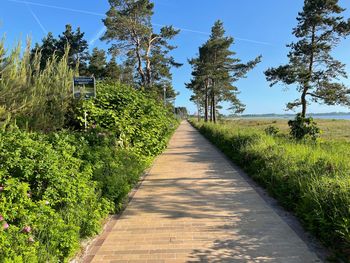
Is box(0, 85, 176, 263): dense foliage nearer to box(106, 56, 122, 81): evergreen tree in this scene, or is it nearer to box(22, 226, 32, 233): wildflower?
box(22, 226, 32, 233): wildflower

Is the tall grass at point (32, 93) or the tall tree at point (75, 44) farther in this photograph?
the tall tree at point (75, 44)

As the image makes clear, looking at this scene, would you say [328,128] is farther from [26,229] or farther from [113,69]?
[26,229]

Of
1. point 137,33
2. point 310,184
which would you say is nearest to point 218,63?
point 137,33

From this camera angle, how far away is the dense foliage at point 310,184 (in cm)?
425

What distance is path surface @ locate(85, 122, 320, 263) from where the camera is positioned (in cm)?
400

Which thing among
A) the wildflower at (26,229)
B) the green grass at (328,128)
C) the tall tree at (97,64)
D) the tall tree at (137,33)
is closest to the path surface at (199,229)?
the wildflower at (26,229)

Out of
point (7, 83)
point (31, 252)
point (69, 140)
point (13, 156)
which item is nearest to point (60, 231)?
point (31, 252)

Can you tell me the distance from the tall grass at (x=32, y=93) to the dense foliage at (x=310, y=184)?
5486mm

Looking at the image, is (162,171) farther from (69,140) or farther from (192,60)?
(192,60)

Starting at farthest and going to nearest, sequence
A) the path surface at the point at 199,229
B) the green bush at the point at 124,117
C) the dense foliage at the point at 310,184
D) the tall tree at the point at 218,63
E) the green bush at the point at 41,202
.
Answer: the tall tree at the point at 218,63 < the green bush at the point at 124,117 < the dense foliage at the point at 310,184 < the path surface at the point at 199,229 < the green bush at the point at 41,202

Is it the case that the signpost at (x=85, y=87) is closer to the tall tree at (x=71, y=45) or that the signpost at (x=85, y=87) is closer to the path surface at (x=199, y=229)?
the path surface at (x=199, y=229)

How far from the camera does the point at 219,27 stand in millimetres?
35562

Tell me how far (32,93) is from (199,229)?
5.77 meters

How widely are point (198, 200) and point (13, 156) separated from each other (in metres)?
3.70
